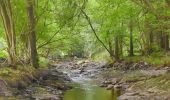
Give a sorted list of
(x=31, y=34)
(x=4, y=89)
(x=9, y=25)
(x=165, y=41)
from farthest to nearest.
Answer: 1. (x=165, y=41)
2. (x=31, y=34)
3. (x=9, y=25)
4. (x=4, y=89)

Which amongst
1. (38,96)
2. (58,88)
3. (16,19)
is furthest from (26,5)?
(38,96)

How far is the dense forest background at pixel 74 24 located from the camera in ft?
60.6

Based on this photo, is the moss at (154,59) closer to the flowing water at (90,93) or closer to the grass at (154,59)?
the grass at (154,59)

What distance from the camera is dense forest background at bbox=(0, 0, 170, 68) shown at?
18.5 m

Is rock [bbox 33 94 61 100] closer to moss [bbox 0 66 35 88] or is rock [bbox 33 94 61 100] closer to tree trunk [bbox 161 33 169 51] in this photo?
moss [bbox 0 66 35 88]

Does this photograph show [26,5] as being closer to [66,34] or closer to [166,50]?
[66,34]

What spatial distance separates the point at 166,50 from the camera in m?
28.5

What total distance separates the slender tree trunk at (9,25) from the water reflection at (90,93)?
3756 millimetres

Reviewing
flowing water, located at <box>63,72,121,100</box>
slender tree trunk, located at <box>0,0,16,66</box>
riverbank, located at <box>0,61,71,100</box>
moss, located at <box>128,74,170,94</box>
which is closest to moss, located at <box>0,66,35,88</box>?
riverbank, located at <box>0,61,71,100</box>

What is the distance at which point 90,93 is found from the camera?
54.6 ft

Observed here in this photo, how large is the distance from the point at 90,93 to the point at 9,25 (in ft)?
19.0

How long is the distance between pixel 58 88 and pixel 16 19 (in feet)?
20.5

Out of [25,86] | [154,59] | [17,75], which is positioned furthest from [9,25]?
[154,59]

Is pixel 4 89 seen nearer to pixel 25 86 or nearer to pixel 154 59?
pixel 25 86
